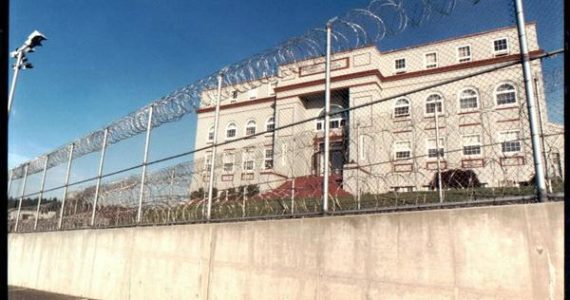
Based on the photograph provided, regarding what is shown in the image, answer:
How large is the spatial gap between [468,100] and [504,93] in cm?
48

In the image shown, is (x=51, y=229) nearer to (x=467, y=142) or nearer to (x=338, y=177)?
(x=338, y=177)

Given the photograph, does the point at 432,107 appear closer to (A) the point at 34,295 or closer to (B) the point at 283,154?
(B) the point at 283,154

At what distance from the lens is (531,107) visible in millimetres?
3705

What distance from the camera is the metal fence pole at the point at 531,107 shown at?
3516 millimetres

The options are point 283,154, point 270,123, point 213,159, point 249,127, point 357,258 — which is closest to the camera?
point 357,258

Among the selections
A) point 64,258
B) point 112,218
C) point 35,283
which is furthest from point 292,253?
point 35,283

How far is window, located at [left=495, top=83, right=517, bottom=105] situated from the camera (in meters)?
4.88

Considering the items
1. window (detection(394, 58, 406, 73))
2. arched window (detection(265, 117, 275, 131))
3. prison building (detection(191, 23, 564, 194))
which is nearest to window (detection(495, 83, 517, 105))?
prison building (detection(191, 23, 564, 194))

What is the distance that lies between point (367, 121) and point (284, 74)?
147 centimetres

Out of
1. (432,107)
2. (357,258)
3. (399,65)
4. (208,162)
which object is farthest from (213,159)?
(399,65)

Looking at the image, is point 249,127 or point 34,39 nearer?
point 34,39

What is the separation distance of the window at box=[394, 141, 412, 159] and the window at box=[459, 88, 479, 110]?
3.08ft

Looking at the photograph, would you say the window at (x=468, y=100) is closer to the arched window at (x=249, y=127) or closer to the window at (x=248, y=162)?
the window at (x=248, y=162)

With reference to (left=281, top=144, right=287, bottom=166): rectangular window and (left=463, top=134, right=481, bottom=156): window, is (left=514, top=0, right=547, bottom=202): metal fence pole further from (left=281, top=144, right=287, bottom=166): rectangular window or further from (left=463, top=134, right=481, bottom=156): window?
(left=281, top=144, right=287, bottom=166): rectangular window
